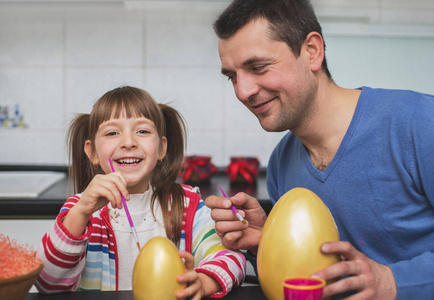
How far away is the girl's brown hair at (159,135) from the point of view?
122 cm

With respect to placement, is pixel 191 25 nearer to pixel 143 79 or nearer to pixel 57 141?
pixel 143 79

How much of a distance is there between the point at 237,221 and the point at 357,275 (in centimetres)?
32

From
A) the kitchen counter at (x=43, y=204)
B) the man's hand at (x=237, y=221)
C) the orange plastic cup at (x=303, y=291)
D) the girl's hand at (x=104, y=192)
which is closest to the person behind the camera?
the orange plastic cup at (x=303, y=291)

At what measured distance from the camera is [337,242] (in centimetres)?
73

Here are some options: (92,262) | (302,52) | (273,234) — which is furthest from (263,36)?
(92,262)

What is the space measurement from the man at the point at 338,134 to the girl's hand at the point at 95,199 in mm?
216

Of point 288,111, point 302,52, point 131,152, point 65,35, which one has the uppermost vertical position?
point 65,35

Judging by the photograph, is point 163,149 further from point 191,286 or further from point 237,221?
point 191,286

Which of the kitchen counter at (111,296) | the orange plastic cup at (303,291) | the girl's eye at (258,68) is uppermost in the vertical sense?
the girl's eye at (258,68)

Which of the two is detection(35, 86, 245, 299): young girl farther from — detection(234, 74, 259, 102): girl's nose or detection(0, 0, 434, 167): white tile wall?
detection(0, 0, 434, 167): white tile wall

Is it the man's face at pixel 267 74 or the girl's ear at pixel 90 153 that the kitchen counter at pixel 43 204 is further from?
the man's face at pixel 267 74

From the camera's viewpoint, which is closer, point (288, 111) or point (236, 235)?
point (236, 235)

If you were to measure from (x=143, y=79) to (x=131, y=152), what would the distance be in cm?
143

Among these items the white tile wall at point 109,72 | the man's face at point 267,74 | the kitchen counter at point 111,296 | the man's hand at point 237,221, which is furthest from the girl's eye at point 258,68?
the white tile wall at point 109,72
